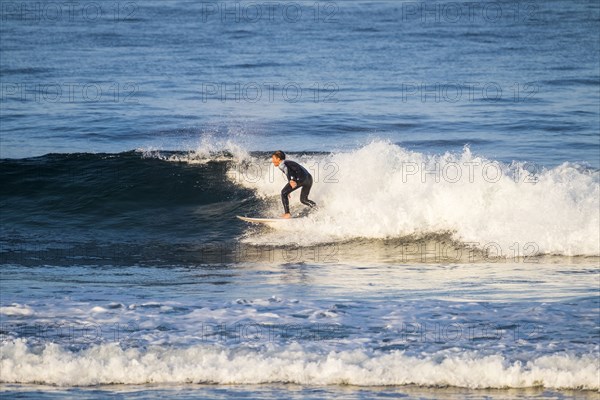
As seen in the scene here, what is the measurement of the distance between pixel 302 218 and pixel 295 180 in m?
0.88

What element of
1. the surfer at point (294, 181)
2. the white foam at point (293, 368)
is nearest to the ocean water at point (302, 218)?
the white foam at point (293, 368)

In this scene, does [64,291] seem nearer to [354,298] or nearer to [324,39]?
[354,298]

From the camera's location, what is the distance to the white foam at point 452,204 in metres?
17.0

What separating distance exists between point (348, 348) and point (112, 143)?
56.1 ft

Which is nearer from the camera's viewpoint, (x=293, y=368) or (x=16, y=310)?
(x=293, y=368)

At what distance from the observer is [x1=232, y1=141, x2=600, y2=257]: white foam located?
17.0 m

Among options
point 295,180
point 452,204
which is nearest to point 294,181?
point 295,180

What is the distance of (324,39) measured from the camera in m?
44.7

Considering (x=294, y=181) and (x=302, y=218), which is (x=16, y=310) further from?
(x=302, y=218)

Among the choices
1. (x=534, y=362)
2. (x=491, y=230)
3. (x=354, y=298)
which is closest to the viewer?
(x=534, y=362)

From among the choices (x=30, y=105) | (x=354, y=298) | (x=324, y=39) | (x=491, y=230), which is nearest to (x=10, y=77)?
(x=30, y=105)

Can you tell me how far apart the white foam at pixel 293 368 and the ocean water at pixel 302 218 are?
0.03 m

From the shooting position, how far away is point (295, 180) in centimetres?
1811

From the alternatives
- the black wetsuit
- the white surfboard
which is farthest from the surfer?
the white surfboard
